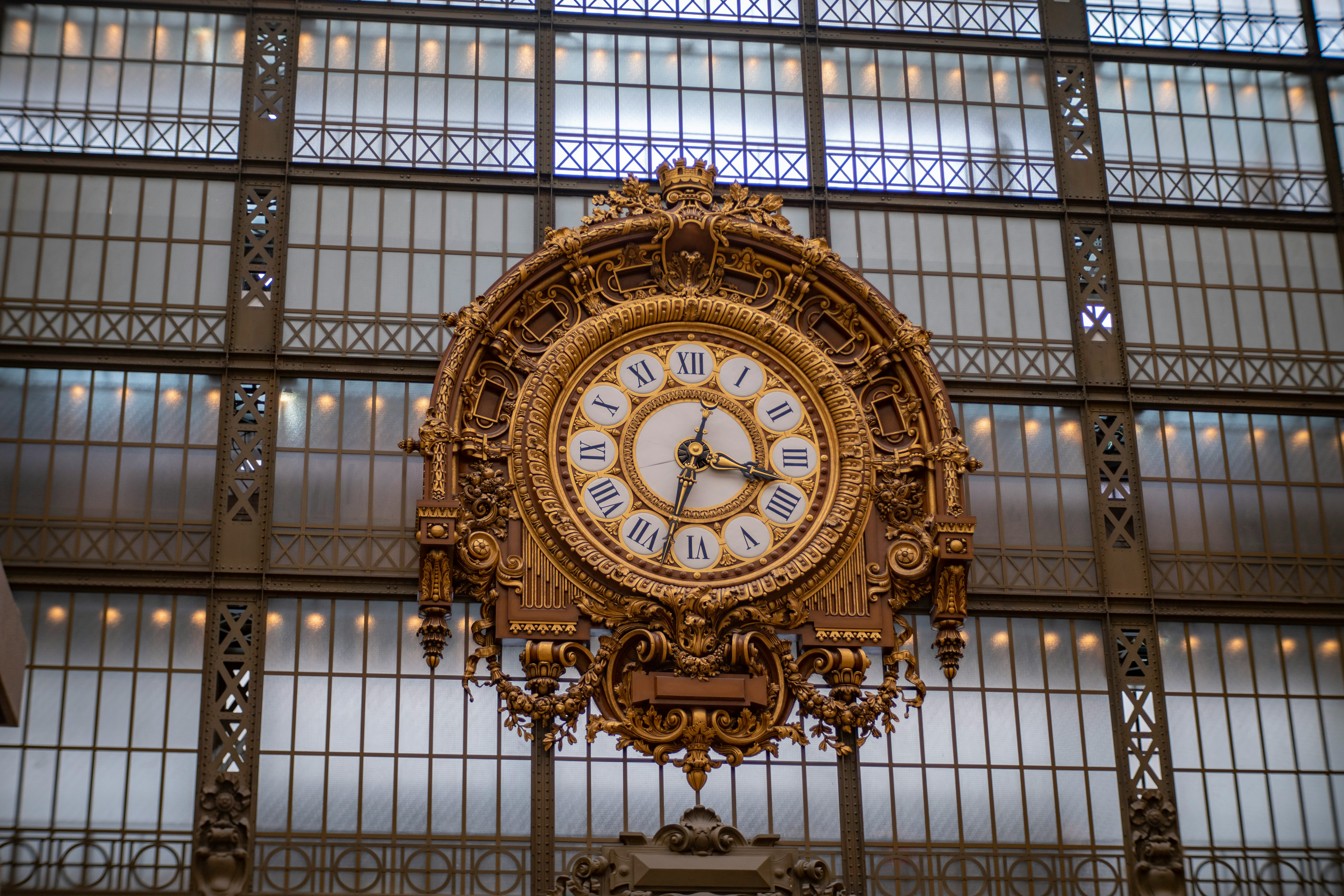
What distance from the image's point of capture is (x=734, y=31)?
82.4 feet

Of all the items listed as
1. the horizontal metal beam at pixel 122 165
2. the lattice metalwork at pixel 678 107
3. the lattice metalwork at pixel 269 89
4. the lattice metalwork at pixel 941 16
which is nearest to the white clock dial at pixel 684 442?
the lattice metalwork at pixel 678 107

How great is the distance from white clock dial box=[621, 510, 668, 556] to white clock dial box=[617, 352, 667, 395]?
62.8 inches

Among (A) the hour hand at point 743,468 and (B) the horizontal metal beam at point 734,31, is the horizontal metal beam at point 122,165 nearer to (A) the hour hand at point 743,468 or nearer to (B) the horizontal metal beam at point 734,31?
(B) the horizontal metal beam at point 734,31

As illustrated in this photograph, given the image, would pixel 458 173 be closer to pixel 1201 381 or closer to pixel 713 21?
pixel 713 21

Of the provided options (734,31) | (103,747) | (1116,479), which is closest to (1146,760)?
(1116,479)

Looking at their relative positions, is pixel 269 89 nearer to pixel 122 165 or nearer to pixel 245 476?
pixel 122 165

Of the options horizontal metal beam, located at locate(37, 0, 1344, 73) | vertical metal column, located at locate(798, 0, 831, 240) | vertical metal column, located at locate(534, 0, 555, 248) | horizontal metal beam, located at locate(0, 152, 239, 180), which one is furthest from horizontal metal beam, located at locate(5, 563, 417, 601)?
horizontal metal beam, located at locate(37, 0, 1344, 73)

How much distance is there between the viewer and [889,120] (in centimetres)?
2495

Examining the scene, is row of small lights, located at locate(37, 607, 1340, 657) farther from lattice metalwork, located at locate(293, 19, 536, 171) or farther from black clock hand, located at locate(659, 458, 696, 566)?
lattice metalwork, located at locate(293, 19, 536, 171)

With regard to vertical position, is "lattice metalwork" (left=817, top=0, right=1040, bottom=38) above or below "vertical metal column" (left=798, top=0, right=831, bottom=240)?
above

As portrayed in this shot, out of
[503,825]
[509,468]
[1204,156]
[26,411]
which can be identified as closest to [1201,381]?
[1204,156]

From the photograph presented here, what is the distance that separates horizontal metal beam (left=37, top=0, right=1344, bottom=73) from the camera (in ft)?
80.2

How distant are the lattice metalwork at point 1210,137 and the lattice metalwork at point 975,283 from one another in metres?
1.79

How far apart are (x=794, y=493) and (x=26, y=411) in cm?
937
